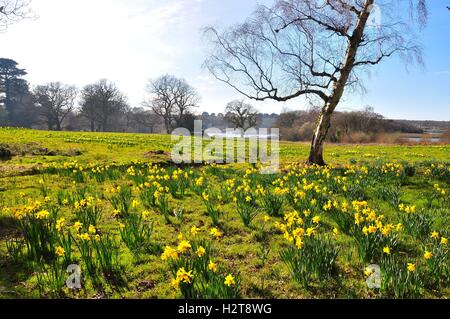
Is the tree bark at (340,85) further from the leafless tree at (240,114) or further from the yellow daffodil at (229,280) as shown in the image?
the leafless tree at (240,114)

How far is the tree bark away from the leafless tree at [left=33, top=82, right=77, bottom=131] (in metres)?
60.5

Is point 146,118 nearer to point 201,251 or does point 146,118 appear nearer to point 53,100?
point 53,100

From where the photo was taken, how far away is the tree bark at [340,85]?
1244 centimetres

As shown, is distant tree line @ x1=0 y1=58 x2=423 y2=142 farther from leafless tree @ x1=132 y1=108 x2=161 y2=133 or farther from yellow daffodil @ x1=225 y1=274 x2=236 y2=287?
yellow daffodil @ x1=225 y1=274 x2=236 y2=287

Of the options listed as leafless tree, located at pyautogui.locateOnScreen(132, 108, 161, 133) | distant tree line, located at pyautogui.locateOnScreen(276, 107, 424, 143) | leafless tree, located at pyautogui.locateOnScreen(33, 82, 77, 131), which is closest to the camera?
distant tree line, located at pyautogui.locateOnScreen(276, 107, 424, 143)

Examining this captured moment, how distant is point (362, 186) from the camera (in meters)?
8.36

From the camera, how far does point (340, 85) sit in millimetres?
12914

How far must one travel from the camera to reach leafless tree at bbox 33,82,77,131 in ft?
207

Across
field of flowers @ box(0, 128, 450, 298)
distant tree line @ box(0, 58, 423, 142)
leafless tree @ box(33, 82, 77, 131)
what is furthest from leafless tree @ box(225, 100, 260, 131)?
field of flowers @ box(0, 128, 450, 298)

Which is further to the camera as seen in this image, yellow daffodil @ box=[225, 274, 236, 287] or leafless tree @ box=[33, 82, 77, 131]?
leafless tree @ box=[33, 82, 77, 131]

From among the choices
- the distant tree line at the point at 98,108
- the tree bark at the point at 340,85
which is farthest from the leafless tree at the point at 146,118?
the tree bark at the point at 340,85

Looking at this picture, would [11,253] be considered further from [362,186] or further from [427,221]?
[362,186]

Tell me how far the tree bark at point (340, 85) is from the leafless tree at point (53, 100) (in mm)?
60479
